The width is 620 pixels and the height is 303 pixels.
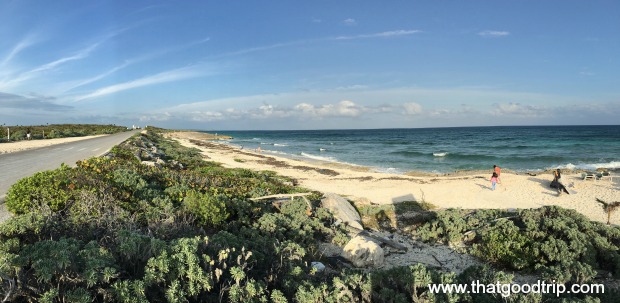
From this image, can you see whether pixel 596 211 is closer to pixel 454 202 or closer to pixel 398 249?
pixel 454 202

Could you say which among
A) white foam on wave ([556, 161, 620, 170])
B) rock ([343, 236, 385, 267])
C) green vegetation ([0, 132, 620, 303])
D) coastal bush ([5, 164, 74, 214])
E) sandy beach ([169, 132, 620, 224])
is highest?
coastal bush ([5, 164, 74, 214])

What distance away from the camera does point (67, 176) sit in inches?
308

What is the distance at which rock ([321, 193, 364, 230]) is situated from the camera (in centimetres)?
970

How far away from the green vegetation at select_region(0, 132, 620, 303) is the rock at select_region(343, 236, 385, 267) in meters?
0.51

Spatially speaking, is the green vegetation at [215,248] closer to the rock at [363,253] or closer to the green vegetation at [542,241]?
the green vegetation at [542,241]

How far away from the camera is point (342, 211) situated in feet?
33.4

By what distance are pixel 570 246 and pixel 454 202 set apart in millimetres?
9367

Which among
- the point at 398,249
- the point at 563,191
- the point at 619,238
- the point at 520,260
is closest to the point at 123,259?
the point at 398,249

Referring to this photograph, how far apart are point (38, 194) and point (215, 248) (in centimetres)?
462

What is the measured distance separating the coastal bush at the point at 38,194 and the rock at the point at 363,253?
576 cm

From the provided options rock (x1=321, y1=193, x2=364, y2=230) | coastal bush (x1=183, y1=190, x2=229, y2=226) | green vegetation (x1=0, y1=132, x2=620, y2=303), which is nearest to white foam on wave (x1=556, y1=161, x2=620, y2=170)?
green vegetation (x1=0, y1=132, x2=620, y2=303)

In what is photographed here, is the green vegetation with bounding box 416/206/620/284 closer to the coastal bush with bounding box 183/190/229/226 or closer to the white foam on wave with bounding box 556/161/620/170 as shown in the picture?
the coastal bush with bounding box 183/190/229/226

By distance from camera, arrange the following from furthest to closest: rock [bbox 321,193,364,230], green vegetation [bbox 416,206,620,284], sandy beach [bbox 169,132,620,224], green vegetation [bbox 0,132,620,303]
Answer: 1. sandy beach [bbox 169,132,620,224]
2. rock [bbox 321,193,364,230]
3. green vegetation [bbox 416,206,620,284]
4. green vegetation [bbox 0,132,620,303]

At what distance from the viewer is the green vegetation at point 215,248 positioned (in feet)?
11.8
